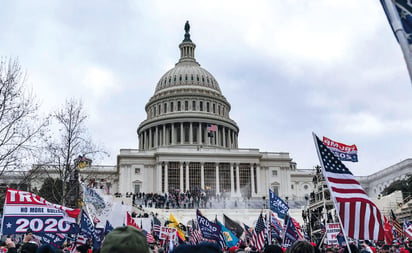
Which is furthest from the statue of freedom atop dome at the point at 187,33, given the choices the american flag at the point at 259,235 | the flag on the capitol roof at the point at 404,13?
the flag on the capitol roof at the point at 404,13

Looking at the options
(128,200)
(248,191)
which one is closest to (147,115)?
(248,191)

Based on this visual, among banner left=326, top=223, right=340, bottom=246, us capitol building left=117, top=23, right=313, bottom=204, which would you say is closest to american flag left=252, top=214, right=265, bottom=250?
banner left=326, top=223, right=340, bottom=246

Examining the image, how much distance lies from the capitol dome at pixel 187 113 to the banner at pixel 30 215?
249 feet

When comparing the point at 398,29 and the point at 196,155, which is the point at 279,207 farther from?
the point at 196,155

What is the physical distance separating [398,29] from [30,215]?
33.5 ft

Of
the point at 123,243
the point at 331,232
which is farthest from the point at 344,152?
the point at 123,243

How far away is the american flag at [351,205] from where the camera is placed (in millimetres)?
9047

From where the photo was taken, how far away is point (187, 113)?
94.2 metres

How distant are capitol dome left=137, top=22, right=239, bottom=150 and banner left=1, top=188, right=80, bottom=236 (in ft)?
249

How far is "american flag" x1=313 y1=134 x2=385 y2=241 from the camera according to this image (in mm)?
9047

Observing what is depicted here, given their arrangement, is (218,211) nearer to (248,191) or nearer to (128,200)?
(128,200)

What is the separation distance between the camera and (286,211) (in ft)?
62.5

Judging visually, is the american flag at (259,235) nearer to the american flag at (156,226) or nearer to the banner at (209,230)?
the banner at (209,230)

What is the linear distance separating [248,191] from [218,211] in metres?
22.2
